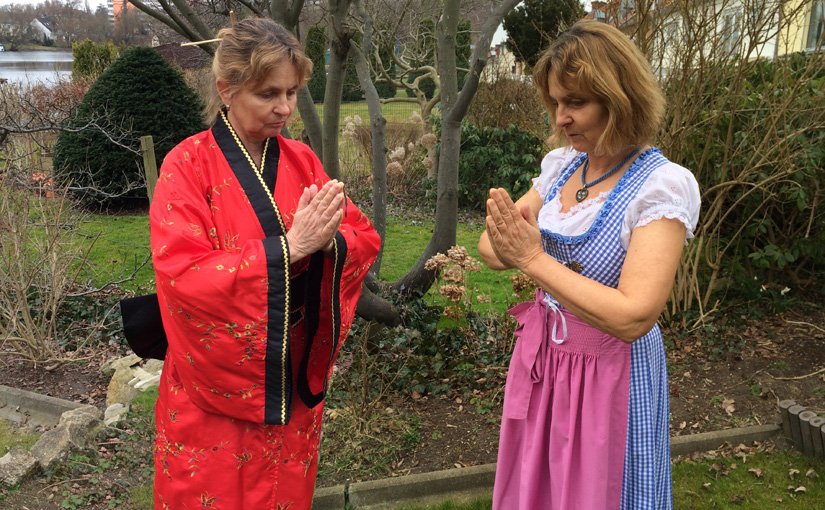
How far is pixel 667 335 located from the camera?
4695mm

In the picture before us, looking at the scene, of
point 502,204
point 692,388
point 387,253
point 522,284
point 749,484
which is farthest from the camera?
point 387,253

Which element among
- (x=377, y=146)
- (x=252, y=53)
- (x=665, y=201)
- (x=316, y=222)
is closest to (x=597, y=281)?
(x=665, y=201)

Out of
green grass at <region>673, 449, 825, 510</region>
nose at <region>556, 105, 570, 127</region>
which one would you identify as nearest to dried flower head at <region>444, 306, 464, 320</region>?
green grass at <region>673, 449, 825, 510</region>

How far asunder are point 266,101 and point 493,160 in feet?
24.0

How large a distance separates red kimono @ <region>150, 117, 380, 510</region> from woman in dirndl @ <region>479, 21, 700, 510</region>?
1.93ft

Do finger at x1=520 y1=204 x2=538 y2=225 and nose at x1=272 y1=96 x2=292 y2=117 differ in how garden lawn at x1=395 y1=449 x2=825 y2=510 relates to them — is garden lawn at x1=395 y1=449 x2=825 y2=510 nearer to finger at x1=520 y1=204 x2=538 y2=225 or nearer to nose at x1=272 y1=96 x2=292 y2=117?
finger at x1=520 y1=204 x2=538 y2=225

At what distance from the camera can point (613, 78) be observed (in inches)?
64.0

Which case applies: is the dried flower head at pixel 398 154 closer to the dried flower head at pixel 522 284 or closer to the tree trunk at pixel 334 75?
the tree trunk at pixel 334 75

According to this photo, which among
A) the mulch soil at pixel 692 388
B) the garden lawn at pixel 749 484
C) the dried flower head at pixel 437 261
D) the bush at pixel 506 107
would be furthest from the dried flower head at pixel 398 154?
the garden lawn at pixel 749 484

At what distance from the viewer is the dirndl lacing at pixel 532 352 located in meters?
1.86

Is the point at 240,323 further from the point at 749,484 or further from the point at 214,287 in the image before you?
the point at 749,484

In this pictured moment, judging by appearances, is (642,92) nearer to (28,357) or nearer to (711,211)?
(711,211)

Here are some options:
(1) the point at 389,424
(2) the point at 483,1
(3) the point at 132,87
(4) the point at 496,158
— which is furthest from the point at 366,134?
(1) the point at 389,424

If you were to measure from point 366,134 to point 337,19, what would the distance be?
6404 millimetres
